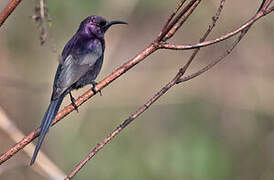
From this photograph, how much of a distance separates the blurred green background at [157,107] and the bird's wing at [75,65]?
249cm

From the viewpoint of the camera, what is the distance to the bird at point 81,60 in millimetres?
4031

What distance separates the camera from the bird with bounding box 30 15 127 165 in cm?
403

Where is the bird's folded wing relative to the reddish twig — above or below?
above

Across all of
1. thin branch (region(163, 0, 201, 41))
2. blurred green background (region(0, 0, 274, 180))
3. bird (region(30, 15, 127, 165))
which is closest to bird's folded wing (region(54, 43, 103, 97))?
bird (region(30, 15, 127, 165))

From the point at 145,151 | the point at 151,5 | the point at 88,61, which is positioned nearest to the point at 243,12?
the point at 151,5

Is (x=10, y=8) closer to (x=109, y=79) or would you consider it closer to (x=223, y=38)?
(x=109, y=79)

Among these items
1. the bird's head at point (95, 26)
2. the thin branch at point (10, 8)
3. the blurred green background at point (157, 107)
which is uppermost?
the thin branch at point (10, 8)

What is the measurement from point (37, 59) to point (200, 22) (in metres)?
2.41

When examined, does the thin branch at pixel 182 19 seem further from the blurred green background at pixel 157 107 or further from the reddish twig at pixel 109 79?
the blurred green background at pixel 157 107

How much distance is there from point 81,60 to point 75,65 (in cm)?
8

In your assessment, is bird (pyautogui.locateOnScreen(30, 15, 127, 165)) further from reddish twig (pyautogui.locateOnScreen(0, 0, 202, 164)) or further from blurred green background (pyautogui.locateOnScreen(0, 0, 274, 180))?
blurred green background (pyautogui.locateOnScreen(0, 0, 274, 180))

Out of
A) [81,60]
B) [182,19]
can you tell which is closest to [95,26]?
[81,60]

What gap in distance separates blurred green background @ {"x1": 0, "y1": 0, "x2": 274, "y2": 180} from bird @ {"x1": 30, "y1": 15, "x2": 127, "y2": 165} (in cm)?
225

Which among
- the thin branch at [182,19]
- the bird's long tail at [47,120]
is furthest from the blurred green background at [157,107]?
the thin branch at [182,19]
